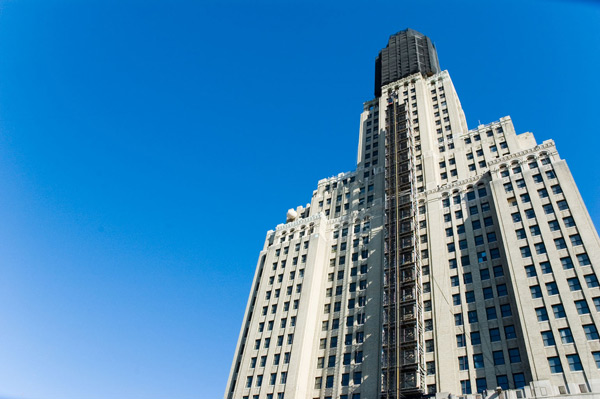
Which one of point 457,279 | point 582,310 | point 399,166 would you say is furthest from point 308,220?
point 582,310

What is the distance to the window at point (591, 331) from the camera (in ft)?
146

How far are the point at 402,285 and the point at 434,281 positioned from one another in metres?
4.72

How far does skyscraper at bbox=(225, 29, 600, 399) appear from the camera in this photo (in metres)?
48.6

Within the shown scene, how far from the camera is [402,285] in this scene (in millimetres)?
62625

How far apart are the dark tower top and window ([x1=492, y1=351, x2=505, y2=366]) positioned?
82951mm

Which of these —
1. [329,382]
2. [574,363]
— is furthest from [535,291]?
[329,382]

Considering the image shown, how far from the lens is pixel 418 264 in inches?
2571

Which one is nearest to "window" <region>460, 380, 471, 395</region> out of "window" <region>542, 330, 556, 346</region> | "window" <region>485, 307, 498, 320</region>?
"window" <region>485, 307, 498, 320</region>

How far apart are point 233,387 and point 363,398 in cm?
2196

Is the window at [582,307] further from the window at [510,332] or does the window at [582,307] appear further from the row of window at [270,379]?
the row of window at [270,379]

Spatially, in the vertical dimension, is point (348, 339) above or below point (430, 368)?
above

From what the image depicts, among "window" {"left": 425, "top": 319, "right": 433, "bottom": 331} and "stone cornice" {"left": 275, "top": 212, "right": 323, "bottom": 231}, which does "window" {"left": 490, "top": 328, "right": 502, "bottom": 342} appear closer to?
"window" {"left": 425, "top": 319, "right": 433, "bottom": 331}

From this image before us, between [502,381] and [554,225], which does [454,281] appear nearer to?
[554,225]

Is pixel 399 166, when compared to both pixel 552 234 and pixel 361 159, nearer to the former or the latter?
pixel 361 159
